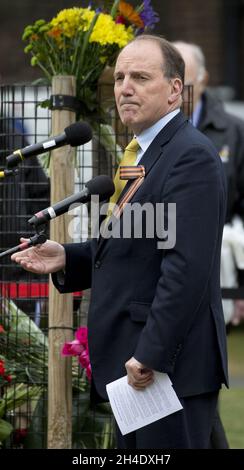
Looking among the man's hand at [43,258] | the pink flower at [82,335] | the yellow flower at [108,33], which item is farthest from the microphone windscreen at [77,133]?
the pink flower at [82,335]

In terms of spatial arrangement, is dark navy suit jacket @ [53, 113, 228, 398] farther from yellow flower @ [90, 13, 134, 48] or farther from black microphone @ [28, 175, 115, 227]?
yellow flower @ [90, 13, 134, 48]

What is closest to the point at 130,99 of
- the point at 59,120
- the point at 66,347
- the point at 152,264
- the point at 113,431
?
the point at 152,264

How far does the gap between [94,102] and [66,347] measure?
124 cm

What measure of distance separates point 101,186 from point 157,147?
0.28 m

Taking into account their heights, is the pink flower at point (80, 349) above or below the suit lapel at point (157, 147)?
below

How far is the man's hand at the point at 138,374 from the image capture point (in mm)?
4242

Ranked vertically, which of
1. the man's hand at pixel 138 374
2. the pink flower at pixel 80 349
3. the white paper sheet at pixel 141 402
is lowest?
the white paper sheet at pixel 141 402

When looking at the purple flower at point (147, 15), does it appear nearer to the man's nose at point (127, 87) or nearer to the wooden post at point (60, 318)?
the wooden post at point (60, 318)

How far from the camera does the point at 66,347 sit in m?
5.38

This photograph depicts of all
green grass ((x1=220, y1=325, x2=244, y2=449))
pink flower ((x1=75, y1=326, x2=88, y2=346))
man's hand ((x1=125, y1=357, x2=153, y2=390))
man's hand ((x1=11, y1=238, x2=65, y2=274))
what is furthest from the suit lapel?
green grass ((x1=220, y1=325, x2=244, y2=449))

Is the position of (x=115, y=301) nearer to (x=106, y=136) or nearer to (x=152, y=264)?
(x=152, y=264)

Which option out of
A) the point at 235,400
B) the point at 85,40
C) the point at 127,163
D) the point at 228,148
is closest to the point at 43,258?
the point at 127,163

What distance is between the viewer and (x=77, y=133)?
14.9ft

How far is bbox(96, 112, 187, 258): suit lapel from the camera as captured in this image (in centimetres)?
448
